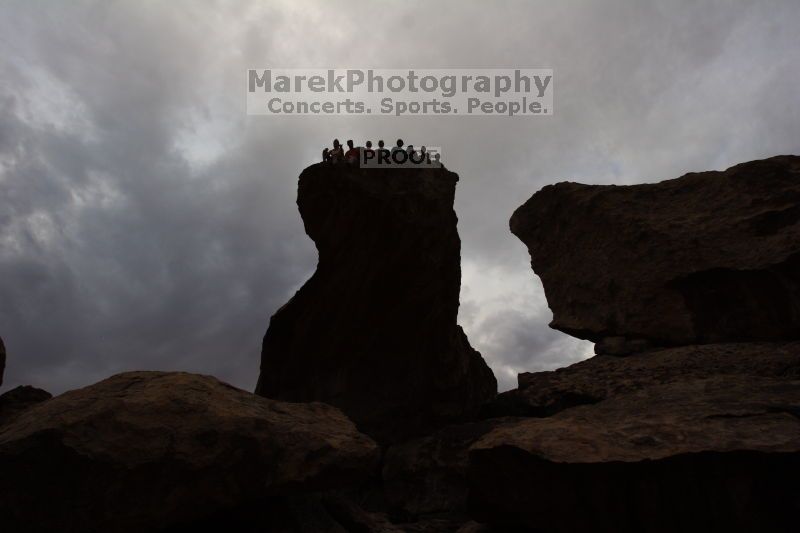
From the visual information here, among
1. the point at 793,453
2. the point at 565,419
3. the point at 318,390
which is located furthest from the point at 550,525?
the point at 318,390

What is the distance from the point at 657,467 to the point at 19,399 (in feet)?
34.6

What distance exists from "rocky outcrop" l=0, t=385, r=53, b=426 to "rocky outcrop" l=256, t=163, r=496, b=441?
247 inches

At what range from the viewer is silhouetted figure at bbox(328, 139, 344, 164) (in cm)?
1295

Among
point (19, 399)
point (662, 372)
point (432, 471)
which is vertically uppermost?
point (662, 372)

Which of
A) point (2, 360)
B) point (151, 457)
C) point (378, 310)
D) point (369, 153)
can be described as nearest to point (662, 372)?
point (378, 310)

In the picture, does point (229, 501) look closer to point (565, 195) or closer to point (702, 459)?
point (702, 459)

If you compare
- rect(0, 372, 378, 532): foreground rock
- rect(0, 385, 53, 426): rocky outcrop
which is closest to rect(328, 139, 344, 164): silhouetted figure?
rect(0, 372, 378, 532): foreground rock

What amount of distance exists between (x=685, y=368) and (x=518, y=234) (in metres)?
6.79

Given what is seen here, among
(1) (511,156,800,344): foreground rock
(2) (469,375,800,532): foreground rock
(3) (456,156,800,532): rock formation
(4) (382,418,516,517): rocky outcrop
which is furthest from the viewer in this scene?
(4) (382,418,516,517): rocky outcrop

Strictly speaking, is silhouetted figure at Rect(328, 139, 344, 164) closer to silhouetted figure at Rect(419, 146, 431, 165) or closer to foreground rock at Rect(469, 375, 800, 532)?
silhouetted figure at Rect(419, 146, 431, 165)

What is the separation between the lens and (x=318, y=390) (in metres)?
15.1

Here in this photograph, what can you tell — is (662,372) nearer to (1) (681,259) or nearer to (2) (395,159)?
(1) (681,259)

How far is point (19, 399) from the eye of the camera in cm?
978

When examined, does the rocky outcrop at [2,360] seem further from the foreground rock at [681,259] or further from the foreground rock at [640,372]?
the foreground rock at [681,259]
